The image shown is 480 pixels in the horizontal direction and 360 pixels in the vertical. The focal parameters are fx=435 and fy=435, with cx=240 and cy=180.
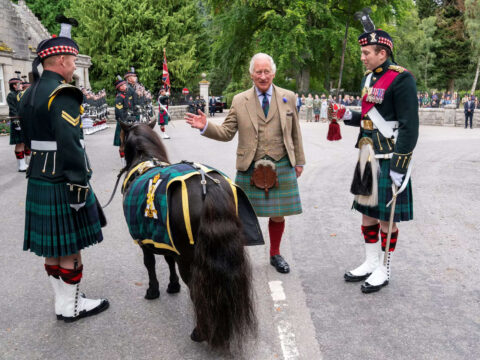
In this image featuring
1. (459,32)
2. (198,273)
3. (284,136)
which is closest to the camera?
(198,273)

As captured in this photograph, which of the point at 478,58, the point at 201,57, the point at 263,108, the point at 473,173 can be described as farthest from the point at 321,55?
the point at 263,108

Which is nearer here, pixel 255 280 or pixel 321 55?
pixel 255 280

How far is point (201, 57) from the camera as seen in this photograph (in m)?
37.5

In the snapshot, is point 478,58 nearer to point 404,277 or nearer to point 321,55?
point 321,55

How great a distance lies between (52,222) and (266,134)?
1992 millimetres

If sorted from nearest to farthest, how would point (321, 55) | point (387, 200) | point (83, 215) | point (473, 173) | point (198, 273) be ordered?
point (198, 273)
point (83, 215)
point (387, 200)
point (473, 173)
point (321, 55)

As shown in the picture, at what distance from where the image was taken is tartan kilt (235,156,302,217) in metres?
4.17

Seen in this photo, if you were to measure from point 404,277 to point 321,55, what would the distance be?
98.1 feet

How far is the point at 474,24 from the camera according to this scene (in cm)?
4178

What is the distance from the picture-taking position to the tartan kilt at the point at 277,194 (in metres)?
4.17

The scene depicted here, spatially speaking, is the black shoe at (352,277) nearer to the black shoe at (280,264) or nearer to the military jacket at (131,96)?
the black shoe at (280,264)

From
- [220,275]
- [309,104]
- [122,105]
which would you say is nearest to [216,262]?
[220,275]

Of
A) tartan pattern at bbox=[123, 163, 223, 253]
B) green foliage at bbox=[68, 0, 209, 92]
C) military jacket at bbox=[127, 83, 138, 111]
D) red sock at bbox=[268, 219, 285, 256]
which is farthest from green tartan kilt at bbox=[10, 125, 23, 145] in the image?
green foliage at bbox=[68, 0, 209, 92]

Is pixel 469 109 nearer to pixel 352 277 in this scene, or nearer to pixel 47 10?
pixel 352 277
